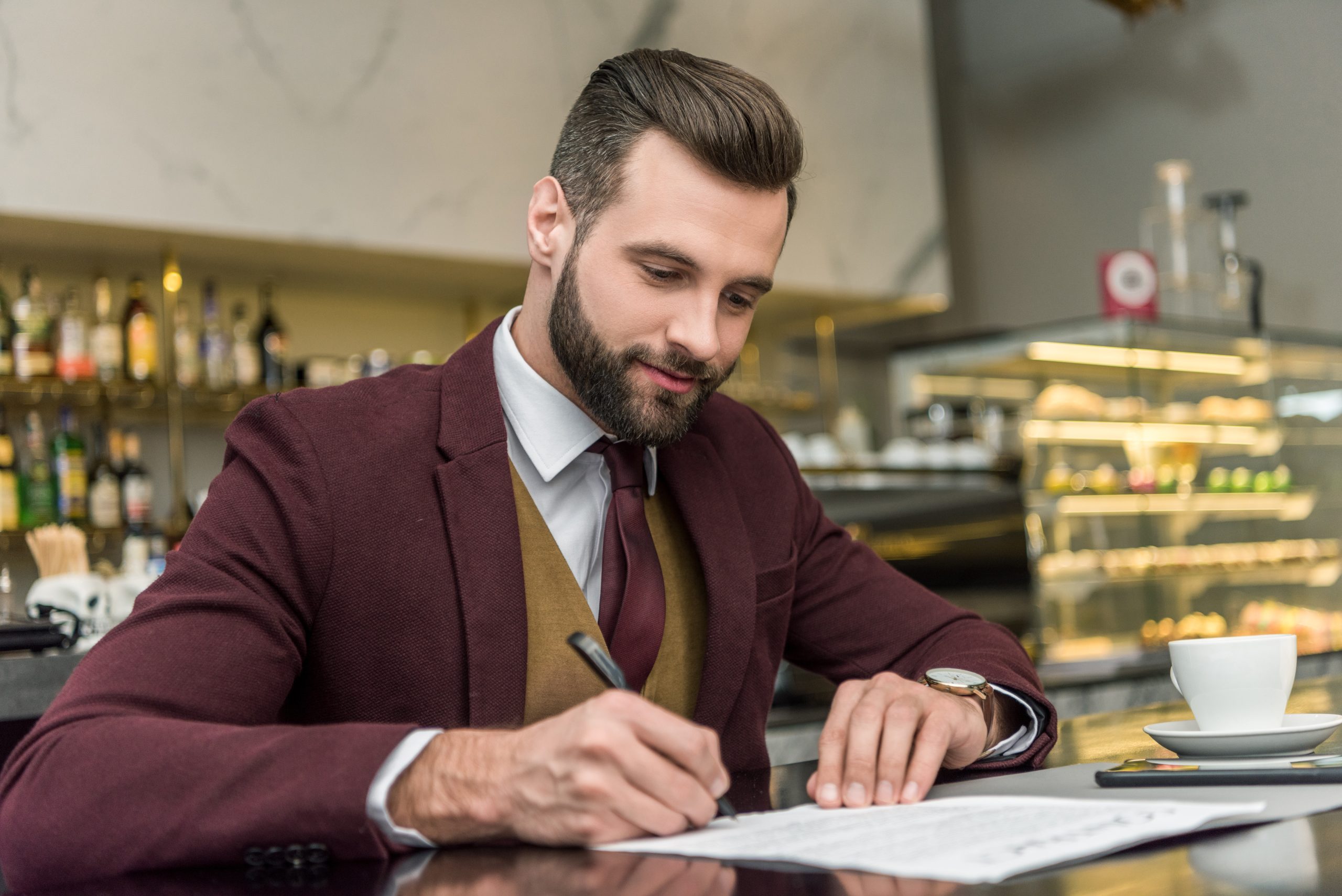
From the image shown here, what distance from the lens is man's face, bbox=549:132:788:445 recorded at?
122 centimetres

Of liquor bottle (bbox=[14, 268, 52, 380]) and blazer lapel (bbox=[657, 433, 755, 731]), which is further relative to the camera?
liquor bottle (bbox=[14, 268, 52, 380])

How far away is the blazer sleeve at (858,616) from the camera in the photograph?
1.41 meters

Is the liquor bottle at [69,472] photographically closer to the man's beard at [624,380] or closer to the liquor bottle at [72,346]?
the liquor bottle at [72,346]

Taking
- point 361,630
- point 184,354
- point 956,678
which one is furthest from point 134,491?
point 956,678

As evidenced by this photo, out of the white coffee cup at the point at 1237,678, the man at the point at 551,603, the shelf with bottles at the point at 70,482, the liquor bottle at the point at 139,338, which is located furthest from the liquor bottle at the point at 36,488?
the white coffee cup at the point at 1237,678

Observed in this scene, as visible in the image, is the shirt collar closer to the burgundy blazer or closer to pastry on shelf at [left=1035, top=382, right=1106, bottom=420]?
the burgundy blazer

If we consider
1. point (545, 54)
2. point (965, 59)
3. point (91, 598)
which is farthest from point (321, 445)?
point (965, 59)

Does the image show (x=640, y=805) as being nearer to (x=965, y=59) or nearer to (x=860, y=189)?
(x=860, y=189)

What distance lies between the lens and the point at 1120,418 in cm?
468

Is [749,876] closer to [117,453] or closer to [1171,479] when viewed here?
[117,453]

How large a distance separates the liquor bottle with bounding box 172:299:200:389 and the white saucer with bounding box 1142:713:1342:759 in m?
3.18

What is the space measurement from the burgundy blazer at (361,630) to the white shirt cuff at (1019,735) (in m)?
0.01

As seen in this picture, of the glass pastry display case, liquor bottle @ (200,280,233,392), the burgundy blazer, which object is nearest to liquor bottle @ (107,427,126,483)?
liquor bottle @ (200,280,233,392)

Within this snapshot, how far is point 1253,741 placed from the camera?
37.9 inches
